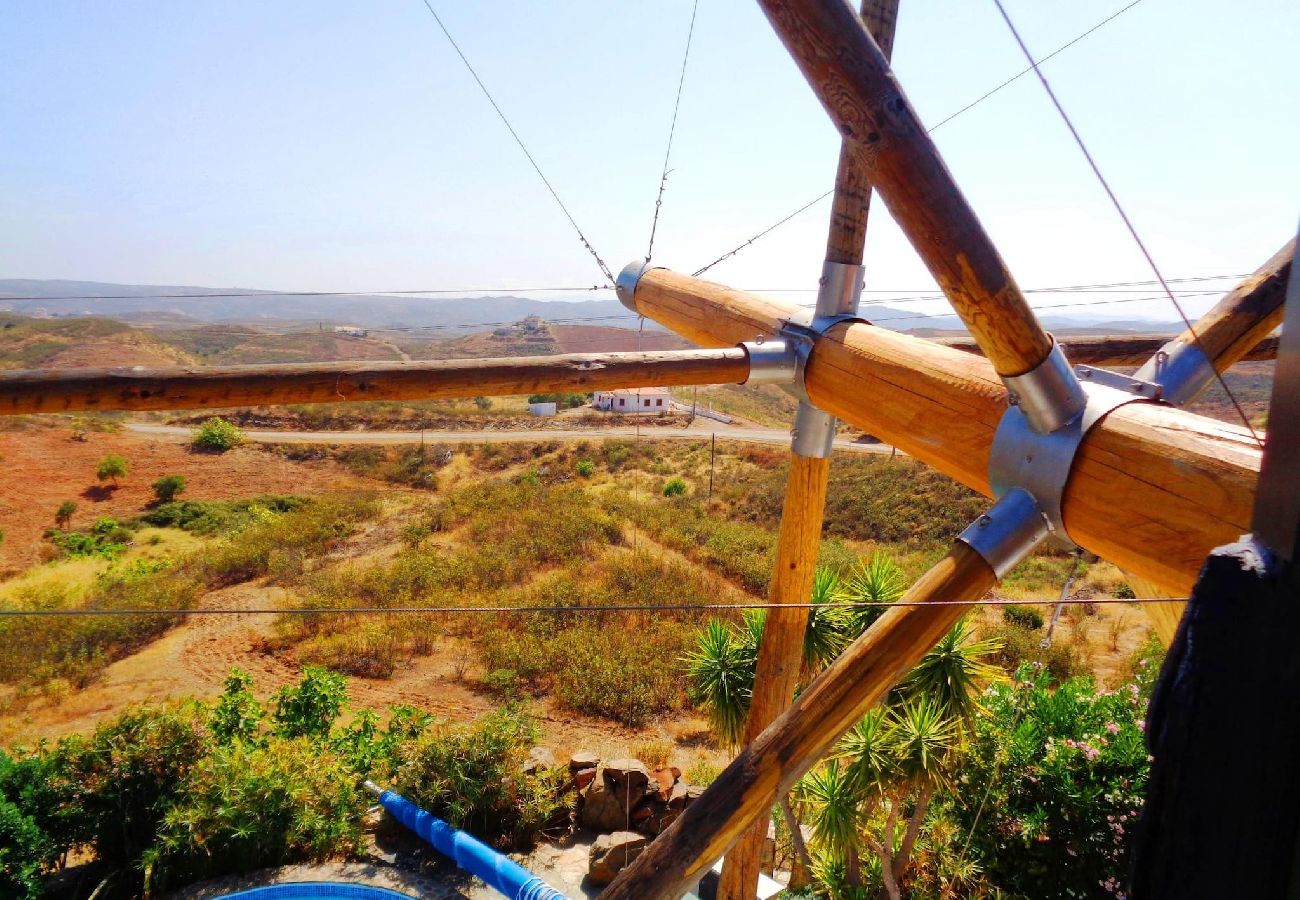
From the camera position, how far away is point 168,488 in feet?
75.3

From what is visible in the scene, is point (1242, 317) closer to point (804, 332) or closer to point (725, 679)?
point (804, 332)

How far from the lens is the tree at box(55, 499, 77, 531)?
20.5 meters

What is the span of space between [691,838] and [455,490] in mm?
23280

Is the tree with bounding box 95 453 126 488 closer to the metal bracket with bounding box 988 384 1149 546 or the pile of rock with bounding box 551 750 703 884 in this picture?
the pile of rock with bounding box 551 750 703 884

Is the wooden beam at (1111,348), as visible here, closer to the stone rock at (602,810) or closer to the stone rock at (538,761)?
the stone rock at (602,810)

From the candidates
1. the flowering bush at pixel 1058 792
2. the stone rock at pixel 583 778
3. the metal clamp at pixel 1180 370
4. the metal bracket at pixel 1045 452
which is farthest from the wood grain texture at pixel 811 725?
the stone rock at pixel 583 778

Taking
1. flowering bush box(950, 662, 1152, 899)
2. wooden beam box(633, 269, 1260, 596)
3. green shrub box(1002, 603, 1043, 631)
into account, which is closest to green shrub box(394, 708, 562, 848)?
flowering bush box(950, 662, 1152, 899)

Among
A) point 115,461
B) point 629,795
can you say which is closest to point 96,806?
point 629,795

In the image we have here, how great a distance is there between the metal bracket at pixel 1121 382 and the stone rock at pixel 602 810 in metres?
6.61

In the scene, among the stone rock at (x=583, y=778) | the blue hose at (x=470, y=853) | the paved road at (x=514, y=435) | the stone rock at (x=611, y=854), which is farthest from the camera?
the paved road at (x=514, y=435)

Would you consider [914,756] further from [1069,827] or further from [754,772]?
[754,772]

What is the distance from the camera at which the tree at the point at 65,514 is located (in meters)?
20.5

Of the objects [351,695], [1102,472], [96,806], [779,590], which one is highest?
[1102,472]

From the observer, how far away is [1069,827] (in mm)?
4082
